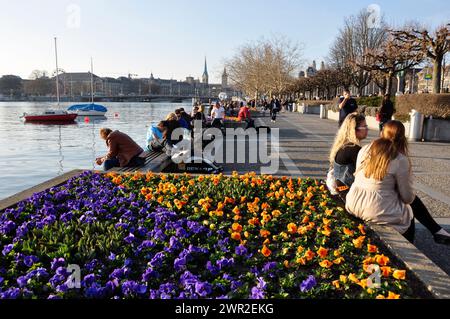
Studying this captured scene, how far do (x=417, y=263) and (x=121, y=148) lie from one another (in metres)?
6.26

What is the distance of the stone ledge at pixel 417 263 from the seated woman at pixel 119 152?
532cm

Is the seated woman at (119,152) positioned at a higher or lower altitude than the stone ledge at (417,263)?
higher

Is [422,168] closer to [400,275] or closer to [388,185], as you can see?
[388,185]

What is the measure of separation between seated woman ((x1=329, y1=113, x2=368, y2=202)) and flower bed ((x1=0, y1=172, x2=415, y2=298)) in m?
0.34

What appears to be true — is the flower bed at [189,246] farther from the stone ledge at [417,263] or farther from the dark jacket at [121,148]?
the dark jacket at [121,148]

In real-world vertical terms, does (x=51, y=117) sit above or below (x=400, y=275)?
above

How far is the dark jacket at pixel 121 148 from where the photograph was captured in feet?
26.6

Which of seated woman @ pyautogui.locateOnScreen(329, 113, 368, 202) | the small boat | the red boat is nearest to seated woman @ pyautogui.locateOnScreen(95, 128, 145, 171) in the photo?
seated woman @ pyautogui.locateOnScreen(329, 113, 368, 202)

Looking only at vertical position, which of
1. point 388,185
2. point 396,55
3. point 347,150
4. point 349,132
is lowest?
point 388,185

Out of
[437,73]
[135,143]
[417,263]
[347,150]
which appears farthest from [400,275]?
[437,73]

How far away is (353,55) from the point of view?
45.9 m

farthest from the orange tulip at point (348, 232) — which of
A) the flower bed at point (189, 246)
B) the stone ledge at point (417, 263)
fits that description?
the stone ledge at point (417, 263)

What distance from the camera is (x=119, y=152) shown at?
8211 millimetres

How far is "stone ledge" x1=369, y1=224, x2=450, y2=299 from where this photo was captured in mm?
3008
